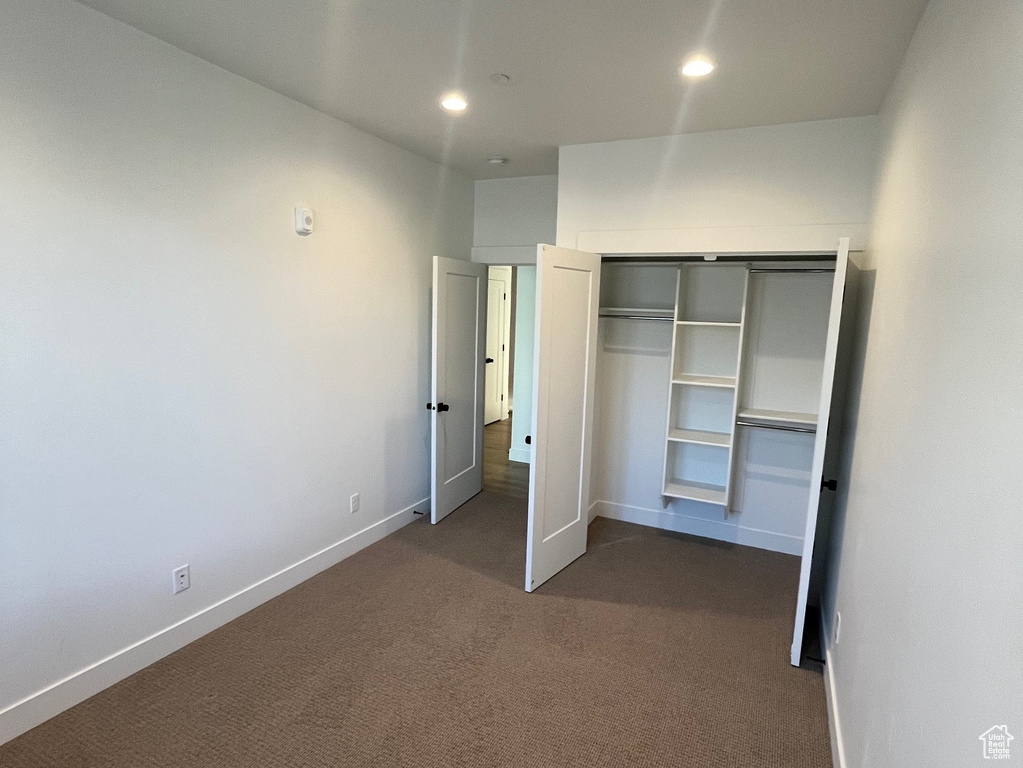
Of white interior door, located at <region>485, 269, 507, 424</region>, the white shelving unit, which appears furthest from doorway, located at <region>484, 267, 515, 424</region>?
the white shelving unit

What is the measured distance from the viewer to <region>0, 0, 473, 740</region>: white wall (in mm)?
1978

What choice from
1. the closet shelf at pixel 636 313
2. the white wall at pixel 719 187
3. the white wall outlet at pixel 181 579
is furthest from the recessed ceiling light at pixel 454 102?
the white wall outlet at pixel 181 579

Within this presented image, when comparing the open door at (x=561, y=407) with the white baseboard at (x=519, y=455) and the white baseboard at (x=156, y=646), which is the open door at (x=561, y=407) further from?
the white baseboard at (x=519, y=455)

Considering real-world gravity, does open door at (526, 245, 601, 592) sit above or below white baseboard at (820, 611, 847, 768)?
above

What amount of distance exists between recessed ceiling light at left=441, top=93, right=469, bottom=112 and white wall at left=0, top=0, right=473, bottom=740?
0.73 m

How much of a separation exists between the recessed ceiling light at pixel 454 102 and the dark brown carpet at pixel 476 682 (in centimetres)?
258

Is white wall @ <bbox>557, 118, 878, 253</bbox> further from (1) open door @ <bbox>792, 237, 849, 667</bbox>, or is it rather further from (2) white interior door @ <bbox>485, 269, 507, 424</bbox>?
(2) white interior door @ <bbox>485, 269, 507, 424</bbox>

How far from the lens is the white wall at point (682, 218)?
9.60 feet

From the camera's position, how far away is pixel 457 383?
4.29m

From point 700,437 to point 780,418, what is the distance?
504mm

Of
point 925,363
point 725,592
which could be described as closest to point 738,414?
point 725,592

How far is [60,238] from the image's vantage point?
2.02 meters

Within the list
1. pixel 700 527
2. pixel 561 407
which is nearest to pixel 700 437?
pixel 700 527

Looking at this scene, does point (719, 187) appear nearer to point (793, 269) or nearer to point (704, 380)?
point (793, 269)
